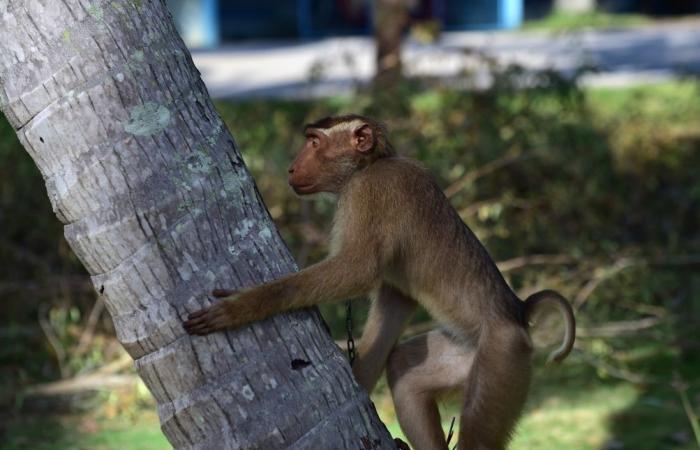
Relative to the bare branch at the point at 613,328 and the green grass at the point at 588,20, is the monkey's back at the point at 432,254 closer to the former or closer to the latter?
the bare branch at the point at 613,328

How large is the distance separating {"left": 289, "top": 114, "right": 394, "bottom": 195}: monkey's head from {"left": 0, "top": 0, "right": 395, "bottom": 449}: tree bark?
4.58 feet

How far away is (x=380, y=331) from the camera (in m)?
4.83

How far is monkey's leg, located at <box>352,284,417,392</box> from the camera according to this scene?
4.78 meters

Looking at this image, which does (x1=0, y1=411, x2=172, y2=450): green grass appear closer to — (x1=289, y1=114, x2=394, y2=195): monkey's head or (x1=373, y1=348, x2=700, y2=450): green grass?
(x1=373, y1=348, x2=700, y2=450): green grass

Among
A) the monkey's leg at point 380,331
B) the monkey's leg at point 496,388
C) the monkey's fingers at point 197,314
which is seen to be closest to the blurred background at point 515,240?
the monkey's leg at point 380,331

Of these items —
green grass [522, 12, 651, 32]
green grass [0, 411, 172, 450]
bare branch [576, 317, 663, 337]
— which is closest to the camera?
green grass [0, 411, 172, 450]

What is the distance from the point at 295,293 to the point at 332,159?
4.15 ft

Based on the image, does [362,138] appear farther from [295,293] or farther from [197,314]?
[197,314]

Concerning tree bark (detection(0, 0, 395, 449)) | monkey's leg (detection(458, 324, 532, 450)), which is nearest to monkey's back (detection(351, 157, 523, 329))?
monkey's leg (detection(458, 324, 532, 450))

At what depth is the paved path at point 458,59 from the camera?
17.8 meters

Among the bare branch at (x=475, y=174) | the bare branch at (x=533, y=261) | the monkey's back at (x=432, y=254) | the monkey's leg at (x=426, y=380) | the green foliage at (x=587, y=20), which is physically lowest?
the green foliage at (x=587, y=20)

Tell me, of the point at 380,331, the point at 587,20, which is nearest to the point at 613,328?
the point at 380,331

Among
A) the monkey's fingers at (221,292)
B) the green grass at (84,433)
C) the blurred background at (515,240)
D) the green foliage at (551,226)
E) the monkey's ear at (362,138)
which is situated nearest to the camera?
the monkey's fingers at (221,292)

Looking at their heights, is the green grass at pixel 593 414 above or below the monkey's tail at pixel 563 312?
below
